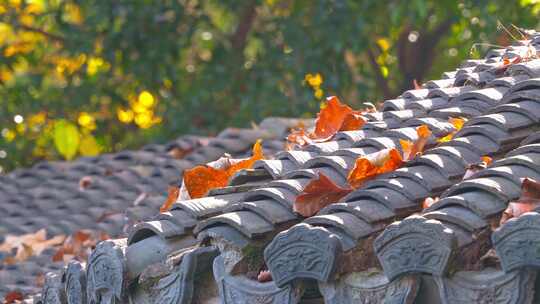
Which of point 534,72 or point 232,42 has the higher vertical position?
point 534,72

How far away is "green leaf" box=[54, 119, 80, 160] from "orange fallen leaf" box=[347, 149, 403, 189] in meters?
9.67

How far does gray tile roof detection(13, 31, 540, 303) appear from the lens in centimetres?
304

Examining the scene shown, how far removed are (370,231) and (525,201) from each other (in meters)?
0.47

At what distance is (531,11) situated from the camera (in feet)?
40.0

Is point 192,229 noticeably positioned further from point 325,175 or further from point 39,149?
point 39,149

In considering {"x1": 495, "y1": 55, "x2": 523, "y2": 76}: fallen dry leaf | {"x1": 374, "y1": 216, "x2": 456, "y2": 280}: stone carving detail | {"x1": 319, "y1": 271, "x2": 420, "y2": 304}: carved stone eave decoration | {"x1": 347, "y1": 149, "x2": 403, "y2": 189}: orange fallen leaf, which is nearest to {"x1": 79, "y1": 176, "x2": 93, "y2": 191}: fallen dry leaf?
{"x1": 495, "y1": 55, "x2": 523, "y2": 76}: fallen dry leaf

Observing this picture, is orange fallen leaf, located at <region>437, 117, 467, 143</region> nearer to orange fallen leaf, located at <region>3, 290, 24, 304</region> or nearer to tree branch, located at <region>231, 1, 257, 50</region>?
orange fallen leaf, located at <region>3, 290, 24, 304</region>

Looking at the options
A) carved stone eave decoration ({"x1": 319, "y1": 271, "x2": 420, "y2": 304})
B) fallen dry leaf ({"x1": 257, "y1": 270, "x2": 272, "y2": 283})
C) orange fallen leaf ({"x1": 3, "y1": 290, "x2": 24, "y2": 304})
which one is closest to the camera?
carved stone eave decoration ({"x1": 319, "y1": 271, "x2": 420, "y2": 304})

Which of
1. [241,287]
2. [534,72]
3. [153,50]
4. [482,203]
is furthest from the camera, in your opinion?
[153,50]

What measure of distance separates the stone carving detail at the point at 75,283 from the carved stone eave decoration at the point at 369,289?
114 centimetres

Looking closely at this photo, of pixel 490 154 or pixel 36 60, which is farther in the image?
pixel 36 60

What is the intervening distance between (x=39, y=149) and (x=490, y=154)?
10.9 meters

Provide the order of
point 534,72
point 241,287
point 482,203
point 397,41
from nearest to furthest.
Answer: point 482,203 → point 241,287 → point 534,72 → point 397,41

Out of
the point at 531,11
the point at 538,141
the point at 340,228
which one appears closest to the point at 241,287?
the point at 340,228
